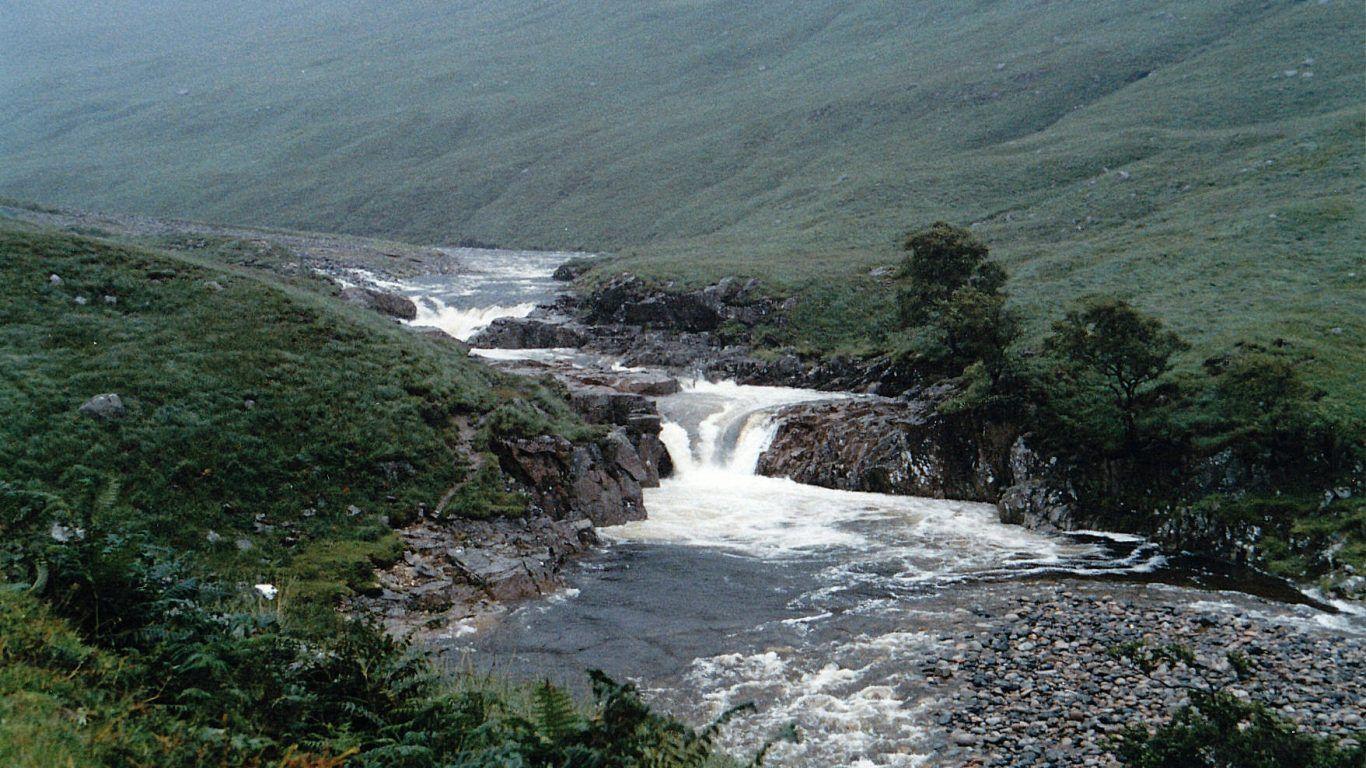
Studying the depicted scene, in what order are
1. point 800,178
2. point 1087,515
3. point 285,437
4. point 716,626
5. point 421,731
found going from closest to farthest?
point 421,731, point 716,626, point 285,437, point 1087,515, point 800,178

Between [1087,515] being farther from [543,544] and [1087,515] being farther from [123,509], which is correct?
[123,509]

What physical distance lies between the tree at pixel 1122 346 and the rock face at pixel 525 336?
3097 centimetres

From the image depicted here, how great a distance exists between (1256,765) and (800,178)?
92.3m

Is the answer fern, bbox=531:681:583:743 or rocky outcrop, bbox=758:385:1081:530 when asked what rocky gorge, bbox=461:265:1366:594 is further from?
fern, bbox=531:681:583:743

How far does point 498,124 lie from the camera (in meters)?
152

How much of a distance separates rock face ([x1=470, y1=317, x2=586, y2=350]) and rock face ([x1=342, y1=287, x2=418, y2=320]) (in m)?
6.20

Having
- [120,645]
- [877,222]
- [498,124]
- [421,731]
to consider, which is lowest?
[421,731]

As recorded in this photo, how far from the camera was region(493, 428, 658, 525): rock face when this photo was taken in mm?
22656

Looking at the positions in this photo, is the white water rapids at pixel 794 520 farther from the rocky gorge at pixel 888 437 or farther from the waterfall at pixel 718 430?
the rocky gorge at pixel 888 437

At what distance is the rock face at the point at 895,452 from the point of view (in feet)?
92.1

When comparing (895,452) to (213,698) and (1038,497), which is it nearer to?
(1038,497)

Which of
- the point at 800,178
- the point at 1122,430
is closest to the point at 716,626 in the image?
the point at 1122,430

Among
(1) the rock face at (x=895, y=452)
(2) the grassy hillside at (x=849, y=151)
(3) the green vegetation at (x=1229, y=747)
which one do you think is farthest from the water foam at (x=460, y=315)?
(3) the green vegetation at (x=1229, y=747)

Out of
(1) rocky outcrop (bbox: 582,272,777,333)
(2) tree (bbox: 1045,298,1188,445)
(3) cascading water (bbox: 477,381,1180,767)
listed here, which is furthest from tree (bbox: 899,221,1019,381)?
(1) rocky outcrop (bbox: 582,272,777,333)
